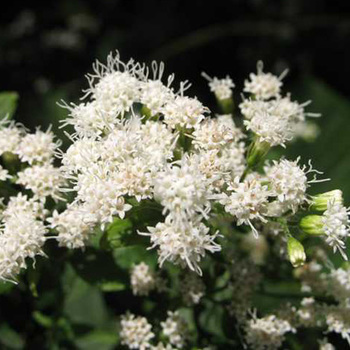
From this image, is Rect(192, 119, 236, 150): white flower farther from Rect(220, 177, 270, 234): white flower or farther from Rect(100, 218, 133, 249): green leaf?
Rect(100, 218, 133, 249): green leaf

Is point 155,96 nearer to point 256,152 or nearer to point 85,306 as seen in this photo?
point 256,152

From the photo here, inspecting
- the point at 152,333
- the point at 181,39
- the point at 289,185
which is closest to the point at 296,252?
the point at 289,185

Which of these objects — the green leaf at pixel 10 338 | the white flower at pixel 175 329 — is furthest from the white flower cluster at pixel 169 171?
the green leaf at pixel 10 338

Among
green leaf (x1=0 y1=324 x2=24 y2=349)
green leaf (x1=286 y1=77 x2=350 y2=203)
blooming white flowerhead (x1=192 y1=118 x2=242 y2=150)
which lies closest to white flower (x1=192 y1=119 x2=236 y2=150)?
blooming white flowerhead (x1=192 y1=118 x2=242 y2=150)

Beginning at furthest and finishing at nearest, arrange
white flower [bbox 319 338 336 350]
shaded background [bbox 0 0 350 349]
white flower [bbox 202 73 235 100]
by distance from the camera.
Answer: shaded background [bbox 0 0 350 349]
white flower [bbox 202 73 235 100]
white flower [bbox 319 338 336 350]

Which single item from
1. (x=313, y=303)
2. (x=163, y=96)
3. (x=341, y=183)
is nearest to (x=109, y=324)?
(x=313, y=303)

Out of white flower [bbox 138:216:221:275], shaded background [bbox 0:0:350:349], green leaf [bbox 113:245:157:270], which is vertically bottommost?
white flower [bbox 138:216:221:275]
